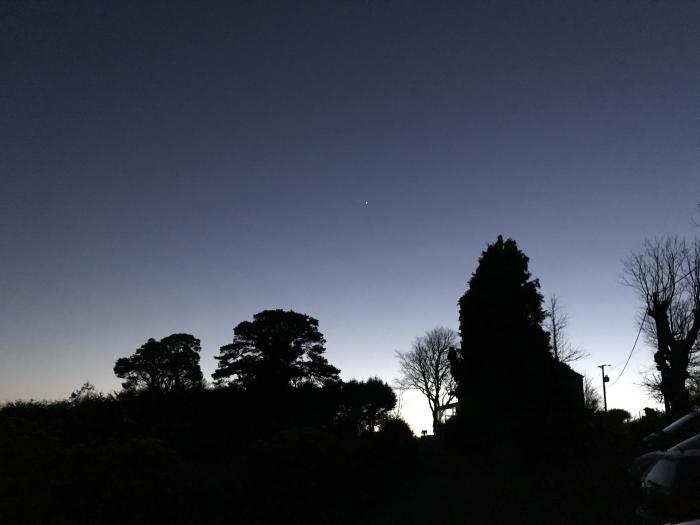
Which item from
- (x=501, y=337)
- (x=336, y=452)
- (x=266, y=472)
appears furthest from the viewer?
(x=501, y=337)

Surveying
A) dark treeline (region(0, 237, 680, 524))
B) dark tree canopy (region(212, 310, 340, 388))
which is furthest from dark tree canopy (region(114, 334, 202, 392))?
dark treeline (region(0, 237, 680, 524))

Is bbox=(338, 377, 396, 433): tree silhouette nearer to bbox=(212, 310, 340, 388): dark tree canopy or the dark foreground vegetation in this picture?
bbox=(212, 310, 340, 388): dark tree canopy

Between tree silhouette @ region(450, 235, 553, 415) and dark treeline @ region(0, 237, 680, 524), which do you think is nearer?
dark treeline @ region(0, 237, 680, 524)

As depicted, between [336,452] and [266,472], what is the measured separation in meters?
2.56

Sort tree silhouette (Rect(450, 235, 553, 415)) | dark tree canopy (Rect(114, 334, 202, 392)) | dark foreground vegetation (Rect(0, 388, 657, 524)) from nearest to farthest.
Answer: dark foreground vegetation (Rect(0, 388, 657, 524)) → tree silhouette (Rect(450, 235, 553, 415)) → dark tree canopy (Rect(114, 334, 202, 392))

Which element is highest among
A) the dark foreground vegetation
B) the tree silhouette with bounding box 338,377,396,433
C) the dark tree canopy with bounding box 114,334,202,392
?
the dark tree canopy with bounding box 114,334,202,392

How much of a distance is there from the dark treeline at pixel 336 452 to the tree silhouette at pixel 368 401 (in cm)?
539

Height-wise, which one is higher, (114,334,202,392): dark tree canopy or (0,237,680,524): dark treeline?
(114,334,202,392): dark tree canopy

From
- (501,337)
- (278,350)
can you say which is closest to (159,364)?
(278,350)

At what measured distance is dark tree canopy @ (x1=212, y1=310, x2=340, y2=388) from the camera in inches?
1634

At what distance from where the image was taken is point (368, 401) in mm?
45781

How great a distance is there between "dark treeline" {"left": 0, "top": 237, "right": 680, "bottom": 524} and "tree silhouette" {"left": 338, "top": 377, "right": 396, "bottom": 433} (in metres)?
5.39

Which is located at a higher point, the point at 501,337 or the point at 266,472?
the point at 501,337

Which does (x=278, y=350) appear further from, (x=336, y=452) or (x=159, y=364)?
(x=336, y=452)
